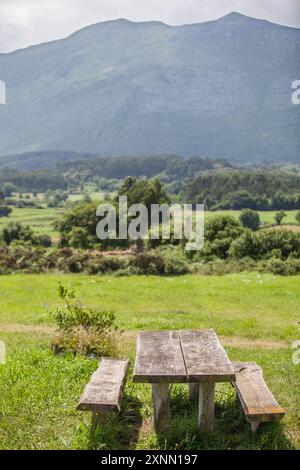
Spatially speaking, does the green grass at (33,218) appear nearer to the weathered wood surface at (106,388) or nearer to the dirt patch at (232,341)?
the dirt patch at (232,341)

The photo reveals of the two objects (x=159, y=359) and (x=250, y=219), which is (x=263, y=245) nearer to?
(x=159, y=359)

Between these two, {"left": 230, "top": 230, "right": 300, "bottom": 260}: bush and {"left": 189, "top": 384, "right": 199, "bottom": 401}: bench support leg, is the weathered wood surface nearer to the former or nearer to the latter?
{"left": 189, "top": 384, "right": 199, "bottom": 401}: bench support leg

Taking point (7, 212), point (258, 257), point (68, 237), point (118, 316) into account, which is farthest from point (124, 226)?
point (7, 212)

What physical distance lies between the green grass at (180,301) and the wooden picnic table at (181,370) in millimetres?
6307

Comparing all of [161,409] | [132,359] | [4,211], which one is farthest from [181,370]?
Result: [4,211]

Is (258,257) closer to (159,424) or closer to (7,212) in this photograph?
(159,424)

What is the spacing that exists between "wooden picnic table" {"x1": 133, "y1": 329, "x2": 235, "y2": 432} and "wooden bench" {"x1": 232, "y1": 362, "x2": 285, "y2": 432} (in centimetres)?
41

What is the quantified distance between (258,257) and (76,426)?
2610 cm

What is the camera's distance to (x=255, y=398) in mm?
6172

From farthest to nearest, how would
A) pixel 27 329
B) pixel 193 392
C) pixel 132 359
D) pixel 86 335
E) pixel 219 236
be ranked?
pixel 219 236, pixel 27 329, pixel 132 359, pixel 86 335, pixel 193 392

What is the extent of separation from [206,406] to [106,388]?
1228 mm

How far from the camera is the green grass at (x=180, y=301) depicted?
14023 millimetres

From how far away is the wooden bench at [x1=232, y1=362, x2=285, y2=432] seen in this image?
5.81 m

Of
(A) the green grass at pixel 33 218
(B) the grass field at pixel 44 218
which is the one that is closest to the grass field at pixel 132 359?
(B) the grass field at pixel 44 218
